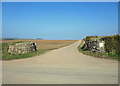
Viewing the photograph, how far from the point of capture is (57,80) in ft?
18.5

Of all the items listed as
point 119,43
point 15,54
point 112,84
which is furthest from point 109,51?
point 15,54

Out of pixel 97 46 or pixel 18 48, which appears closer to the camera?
pixel 18 48

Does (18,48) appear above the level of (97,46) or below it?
below

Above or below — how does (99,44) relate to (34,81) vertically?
above

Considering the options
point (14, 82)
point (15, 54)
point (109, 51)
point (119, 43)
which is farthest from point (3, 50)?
point (119, 43)

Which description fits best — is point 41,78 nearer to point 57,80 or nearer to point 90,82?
point 57,80

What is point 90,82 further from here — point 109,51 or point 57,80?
point 109,51

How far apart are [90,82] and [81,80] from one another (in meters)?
0.48

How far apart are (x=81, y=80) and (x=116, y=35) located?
10.4 m

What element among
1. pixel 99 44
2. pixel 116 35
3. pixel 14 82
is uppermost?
pixel 116 35

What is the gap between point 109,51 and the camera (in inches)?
525

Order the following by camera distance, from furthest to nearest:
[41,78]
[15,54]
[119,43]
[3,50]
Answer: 1. [3,50]
2. [15,54]
3. [119,43]
4. [41,78]

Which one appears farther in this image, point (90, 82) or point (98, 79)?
point (98, 79)

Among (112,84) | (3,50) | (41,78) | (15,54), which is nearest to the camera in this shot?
(112,84)
